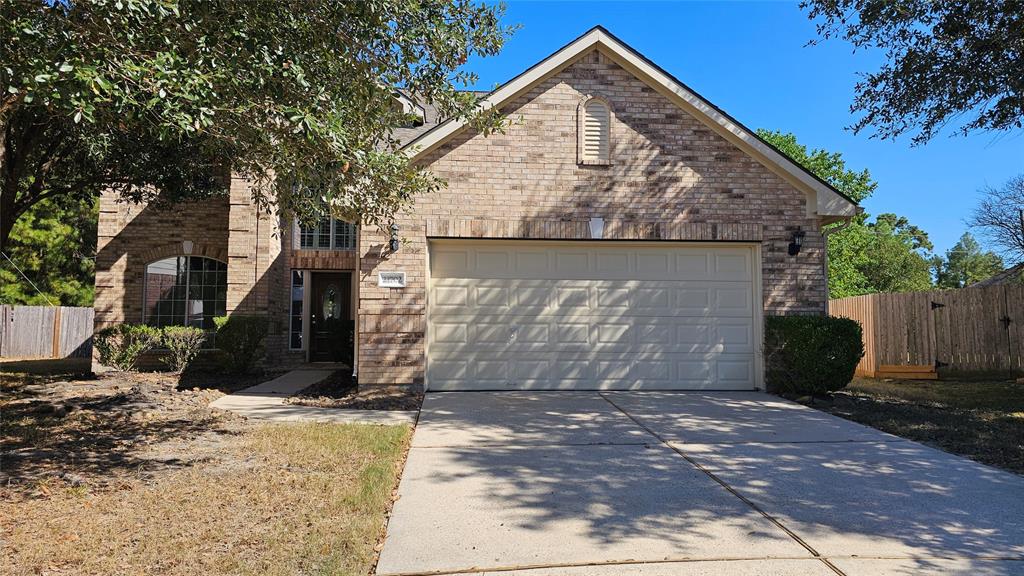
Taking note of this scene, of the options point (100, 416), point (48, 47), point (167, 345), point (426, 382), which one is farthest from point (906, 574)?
point (167, 345)

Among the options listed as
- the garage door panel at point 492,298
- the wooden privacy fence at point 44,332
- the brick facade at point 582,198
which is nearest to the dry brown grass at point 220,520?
the brick facade at point 582,198

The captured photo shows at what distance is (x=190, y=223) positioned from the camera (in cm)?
1478

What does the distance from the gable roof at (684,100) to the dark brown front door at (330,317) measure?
293 inches

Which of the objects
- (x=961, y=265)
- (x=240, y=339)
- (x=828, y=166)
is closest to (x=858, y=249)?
(x=828, y=166)

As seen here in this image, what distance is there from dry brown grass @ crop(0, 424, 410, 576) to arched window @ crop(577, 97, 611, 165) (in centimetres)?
602

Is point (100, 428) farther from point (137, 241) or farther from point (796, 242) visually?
point (796, 242)

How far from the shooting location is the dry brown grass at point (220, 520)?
3479mm

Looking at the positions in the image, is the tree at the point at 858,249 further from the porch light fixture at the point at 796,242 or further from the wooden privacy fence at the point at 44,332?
the wooden privacy fence at the point at 44,332

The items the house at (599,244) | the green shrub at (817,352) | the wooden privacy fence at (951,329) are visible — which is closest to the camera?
the green shrub at (817,352)

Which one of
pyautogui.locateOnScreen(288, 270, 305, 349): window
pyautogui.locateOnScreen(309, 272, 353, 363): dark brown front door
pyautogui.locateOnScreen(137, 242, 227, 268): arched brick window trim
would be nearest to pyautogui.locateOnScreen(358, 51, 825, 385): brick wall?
pyautogui.locateOnScreen(309, 272, 353, 363): dark brown front door

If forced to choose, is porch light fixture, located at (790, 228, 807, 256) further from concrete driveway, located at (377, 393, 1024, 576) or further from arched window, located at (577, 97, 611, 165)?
concrete driveway, located at (377, 393, 1024, 576)

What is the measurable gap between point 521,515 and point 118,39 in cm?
455

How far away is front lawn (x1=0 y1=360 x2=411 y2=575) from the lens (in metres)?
3.55

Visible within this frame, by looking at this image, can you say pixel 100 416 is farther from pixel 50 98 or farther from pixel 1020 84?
pixel 1020 84
